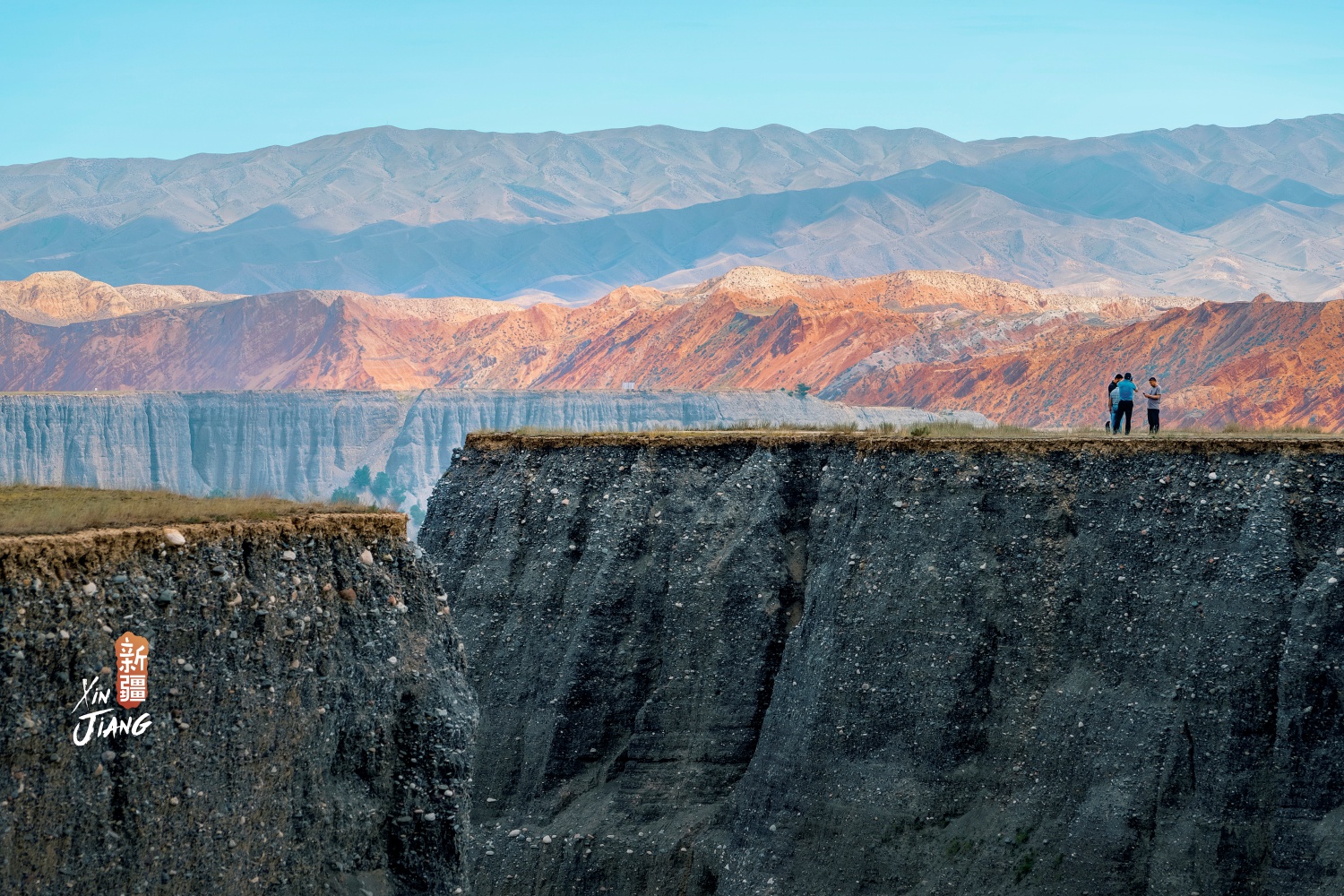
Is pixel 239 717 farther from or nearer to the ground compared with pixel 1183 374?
nearer to the ground

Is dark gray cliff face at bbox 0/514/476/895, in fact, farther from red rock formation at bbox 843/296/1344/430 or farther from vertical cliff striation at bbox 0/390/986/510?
vertical cliff striation at bbox 0/390/986/510

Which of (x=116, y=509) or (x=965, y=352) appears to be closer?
(x=116, y=509)

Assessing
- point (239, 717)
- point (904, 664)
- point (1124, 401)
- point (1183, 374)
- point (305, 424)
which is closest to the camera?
point (239, 717)

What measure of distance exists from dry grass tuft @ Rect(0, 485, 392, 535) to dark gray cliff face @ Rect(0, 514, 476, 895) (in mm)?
388

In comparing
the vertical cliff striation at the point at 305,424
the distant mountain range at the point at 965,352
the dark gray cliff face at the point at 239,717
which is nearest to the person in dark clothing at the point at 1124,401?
the dark gray cliff face at the point at 239,717

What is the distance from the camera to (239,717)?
16.4 meters

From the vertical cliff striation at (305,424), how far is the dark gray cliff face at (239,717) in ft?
327

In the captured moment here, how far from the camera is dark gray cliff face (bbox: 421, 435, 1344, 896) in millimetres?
27266

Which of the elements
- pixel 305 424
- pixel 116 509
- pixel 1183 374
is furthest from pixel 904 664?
pixel 305 424

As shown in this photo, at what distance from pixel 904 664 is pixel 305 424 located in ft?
383

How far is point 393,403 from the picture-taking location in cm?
14888

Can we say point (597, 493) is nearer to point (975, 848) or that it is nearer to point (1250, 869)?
point (975, 848)

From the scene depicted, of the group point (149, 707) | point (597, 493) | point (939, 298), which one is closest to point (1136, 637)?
point (597, 493)

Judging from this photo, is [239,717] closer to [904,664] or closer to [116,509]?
[116,509]
